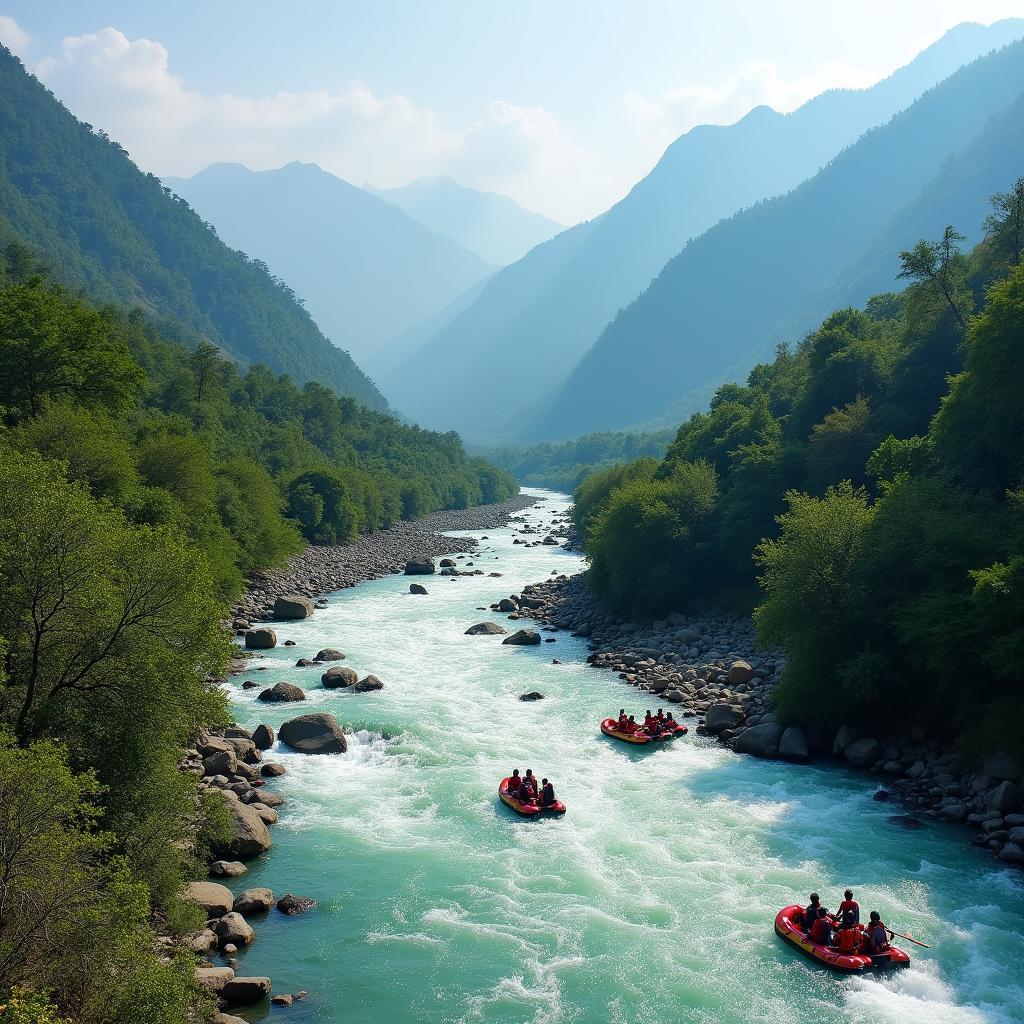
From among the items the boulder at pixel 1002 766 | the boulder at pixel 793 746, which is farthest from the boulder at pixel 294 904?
the boulder at pixel 1002 766

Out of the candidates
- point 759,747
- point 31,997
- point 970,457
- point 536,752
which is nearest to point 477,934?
point 31,997

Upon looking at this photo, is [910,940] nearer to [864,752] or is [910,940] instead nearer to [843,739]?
[864,752]

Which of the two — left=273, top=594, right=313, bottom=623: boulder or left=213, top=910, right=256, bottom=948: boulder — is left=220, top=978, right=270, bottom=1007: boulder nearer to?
left=213, top=910, right=256, bottom=948: boulder

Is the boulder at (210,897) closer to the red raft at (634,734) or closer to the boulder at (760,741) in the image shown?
the red raft at (634,734)

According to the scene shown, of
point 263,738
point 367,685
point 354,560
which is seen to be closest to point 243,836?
point 263,738

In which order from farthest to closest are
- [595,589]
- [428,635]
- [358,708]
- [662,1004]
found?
1. [595,589]
2. [428,635]
3. [358,708]
4. [662,1004]

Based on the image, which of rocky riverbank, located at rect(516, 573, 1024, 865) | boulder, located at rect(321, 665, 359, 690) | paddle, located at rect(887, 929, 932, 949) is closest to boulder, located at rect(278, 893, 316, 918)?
paddle, located at rect(887, 929, 932, 949)

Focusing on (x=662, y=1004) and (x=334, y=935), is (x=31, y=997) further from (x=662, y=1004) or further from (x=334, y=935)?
(x=662, y=1004)
